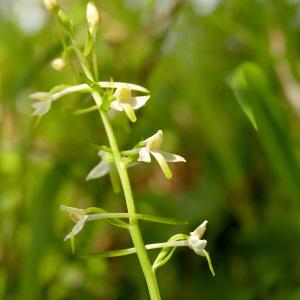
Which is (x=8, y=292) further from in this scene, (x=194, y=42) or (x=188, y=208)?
(x=194, y=42)

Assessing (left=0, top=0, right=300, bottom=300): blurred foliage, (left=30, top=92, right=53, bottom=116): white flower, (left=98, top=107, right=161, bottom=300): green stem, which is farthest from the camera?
(left=0, top=0, right=300, bottom=300): blurred foliage

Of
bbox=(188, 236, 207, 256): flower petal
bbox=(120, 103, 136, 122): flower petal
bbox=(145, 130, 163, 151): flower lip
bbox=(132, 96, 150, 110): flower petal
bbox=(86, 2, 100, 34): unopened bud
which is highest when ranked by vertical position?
bbox=(86, 2, 100, 34): unopened bud

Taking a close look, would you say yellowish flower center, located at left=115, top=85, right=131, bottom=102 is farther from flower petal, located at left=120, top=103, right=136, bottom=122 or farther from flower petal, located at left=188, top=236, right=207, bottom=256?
flower petal, located at left=188, top=236, right=207, bottom=256

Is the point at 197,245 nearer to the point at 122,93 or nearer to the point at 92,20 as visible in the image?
the point at 122,93

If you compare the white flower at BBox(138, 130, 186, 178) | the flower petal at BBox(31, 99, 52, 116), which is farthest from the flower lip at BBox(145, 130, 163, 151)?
the flower petal at BBox(31, 99, 52, 116)

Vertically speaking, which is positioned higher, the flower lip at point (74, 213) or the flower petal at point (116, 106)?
the flower petal at point (116, 106)

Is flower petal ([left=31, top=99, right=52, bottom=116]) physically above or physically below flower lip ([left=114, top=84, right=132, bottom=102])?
above

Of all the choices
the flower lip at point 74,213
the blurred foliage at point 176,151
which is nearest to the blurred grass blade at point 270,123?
the blurred foliage at point 176,151

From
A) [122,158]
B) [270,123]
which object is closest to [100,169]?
[122,158]

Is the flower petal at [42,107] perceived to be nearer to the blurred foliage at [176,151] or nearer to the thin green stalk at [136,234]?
the thin green stalk at [136,234]
